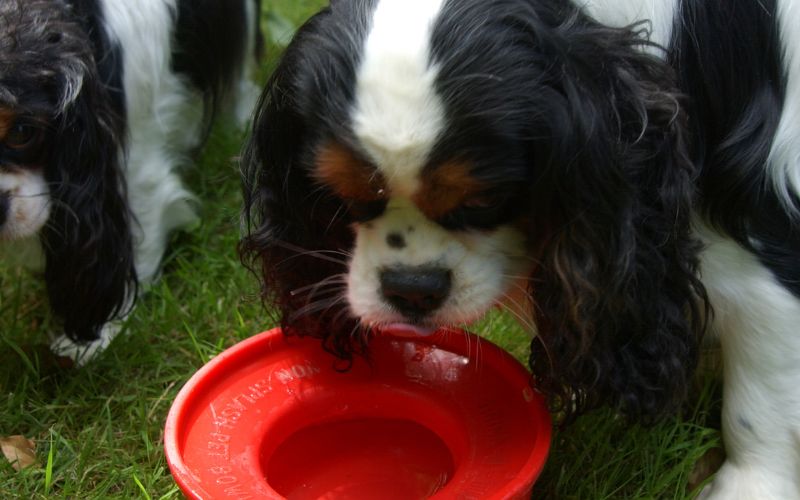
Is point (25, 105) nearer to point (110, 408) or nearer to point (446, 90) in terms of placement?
point (110, 408)

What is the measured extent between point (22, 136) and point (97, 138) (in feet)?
0.60

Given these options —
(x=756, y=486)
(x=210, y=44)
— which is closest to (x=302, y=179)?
(x=756, y=486)

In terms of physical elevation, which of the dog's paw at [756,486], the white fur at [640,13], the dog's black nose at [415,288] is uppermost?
the white fur at [640,13]

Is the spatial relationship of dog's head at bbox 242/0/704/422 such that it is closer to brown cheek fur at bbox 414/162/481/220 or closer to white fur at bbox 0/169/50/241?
brown cheek fur at bbox 414/162/481/220

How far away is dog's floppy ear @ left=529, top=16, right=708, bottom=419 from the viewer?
1919 millimetres

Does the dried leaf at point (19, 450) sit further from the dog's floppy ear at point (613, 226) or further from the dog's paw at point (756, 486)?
the dog's paw at point (756, 486)

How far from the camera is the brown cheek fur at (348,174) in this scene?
1.93 m

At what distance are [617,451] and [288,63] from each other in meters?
1.16

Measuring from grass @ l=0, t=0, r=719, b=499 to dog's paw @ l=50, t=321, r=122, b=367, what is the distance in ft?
0.12

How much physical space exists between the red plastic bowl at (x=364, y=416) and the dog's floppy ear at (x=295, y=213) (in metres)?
0.10

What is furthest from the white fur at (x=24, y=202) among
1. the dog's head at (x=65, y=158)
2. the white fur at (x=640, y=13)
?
the white fur at (x=640, y=13)

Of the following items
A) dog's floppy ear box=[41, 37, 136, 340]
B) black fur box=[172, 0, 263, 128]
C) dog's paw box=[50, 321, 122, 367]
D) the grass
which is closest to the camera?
the grass

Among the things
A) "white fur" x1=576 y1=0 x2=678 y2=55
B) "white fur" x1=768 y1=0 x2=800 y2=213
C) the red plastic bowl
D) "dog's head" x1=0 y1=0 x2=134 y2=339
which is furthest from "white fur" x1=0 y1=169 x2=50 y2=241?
"white fur" x1=768 y1=0 x2=800 y2=213

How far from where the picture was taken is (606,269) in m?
2.03
